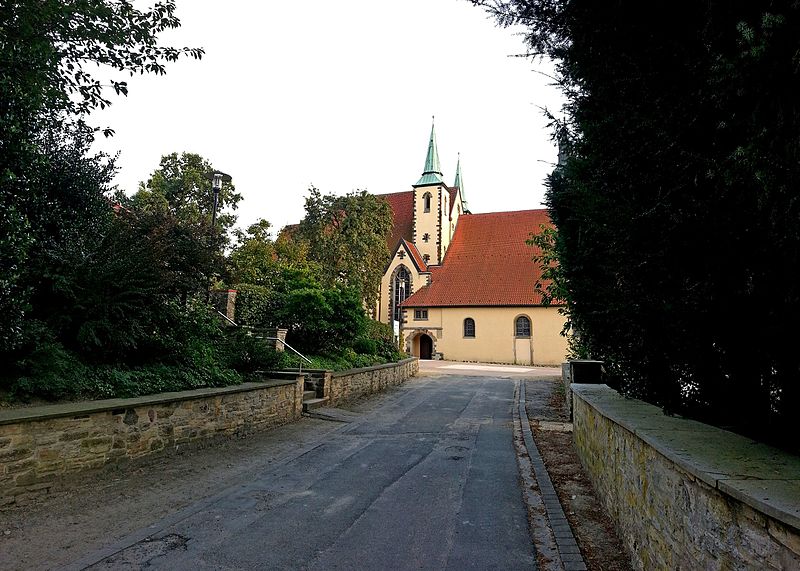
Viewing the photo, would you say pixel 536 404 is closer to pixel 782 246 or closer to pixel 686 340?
pixel 686 340

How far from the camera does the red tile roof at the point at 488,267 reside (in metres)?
38.9

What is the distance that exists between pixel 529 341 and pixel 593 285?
32.7 metres

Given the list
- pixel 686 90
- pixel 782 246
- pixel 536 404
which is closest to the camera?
pixel 782 246

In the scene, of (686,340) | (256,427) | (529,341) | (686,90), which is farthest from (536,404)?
(529,341)

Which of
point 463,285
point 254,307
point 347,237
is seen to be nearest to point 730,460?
point 254,307

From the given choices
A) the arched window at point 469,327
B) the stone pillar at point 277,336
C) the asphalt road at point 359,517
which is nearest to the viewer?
the asphalt road at point 359,517

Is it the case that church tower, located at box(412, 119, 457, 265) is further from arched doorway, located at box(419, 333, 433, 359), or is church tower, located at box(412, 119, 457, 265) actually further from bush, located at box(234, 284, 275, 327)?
bush, located at box(234, 284, 275, 327)

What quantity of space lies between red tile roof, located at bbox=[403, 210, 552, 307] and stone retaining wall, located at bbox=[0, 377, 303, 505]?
100 ft

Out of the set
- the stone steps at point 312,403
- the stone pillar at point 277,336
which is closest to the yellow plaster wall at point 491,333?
the stone pillar at point 277,336

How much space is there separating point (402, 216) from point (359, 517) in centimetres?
4486

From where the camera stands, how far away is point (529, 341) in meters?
37.5

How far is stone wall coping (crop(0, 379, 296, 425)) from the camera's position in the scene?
5.68 metres

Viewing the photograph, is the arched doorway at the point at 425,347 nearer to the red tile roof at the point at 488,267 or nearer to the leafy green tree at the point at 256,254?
the red tile roof at the point at 488,267

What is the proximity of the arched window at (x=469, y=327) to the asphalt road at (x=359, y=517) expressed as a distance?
96.4 feet
